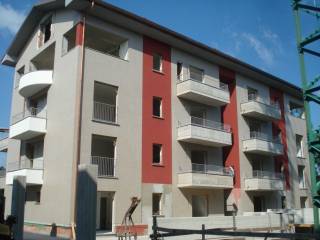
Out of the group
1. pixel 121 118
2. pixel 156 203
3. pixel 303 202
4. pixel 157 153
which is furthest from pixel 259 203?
pixel 121 118

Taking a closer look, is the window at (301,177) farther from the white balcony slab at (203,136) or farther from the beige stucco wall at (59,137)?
the beige stucco wall at (59,137)

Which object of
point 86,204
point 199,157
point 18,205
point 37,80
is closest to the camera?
point 86,204

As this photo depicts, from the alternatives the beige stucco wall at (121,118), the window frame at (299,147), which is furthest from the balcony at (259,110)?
the beige stucco wall at (121,118)

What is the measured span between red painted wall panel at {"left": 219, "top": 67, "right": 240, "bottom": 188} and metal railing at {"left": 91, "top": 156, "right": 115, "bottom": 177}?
1121 cm

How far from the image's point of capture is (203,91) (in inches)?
1101

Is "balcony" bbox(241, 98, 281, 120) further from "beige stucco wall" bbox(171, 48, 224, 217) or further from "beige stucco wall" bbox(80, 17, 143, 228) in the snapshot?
"beige stucco wall" bbox(80, 17, 143, 228)

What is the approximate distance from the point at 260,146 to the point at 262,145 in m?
0.34

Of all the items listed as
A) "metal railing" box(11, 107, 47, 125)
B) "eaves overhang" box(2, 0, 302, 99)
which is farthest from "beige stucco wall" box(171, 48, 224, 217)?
"metal railing" box(11, 107, 47, 125)

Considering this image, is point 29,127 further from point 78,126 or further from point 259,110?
point 259,110

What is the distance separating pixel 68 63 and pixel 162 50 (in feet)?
22.3

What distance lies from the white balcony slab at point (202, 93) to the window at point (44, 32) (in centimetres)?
968

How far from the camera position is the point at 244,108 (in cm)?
3291

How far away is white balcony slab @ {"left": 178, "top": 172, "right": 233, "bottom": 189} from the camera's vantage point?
25719 mm

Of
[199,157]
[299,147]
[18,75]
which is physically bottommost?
[199,157]
